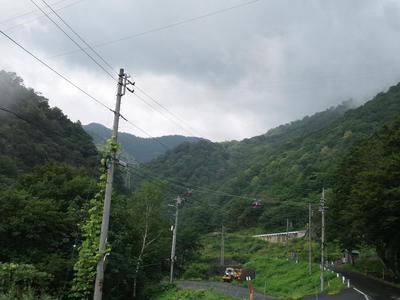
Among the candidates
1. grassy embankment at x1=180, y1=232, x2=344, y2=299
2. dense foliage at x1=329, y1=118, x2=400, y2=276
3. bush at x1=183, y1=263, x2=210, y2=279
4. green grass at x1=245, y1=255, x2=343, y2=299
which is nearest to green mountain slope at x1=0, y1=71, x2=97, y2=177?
bush at x1=183, y1=263, x2=210, y2=279

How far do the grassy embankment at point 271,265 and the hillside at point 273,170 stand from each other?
27.6ft

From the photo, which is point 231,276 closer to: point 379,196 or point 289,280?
point 289,280

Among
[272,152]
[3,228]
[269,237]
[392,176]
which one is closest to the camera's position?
[3,228]

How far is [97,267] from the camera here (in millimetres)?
17766

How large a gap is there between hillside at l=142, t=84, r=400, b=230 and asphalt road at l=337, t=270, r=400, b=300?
2294 inches

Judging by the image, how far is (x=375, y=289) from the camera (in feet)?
131

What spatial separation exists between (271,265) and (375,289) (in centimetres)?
3717

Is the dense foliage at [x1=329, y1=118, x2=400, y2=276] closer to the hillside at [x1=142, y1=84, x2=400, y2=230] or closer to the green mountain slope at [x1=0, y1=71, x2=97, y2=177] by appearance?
the green mountain slope at [x1=0, y1=71, x2=97, y2=177]

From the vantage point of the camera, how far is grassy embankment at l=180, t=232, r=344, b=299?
49969 millimetres

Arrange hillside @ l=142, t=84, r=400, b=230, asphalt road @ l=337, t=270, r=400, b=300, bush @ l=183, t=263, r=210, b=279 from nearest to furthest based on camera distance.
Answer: asphalt road @ l=337, t=270, r=400, b=300 → bush @ l=183, t=263, r=210, b=279 → hillside @ l=142, t=84, r=400, b=230

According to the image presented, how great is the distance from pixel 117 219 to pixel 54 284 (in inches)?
318

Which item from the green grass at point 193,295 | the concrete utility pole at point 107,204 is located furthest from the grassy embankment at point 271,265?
the concrete utility pole at point 107,204

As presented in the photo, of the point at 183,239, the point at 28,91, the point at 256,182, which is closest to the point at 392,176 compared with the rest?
the point at 183,239

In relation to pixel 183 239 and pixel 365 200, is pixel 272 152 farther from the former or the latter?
pixel 365 200
